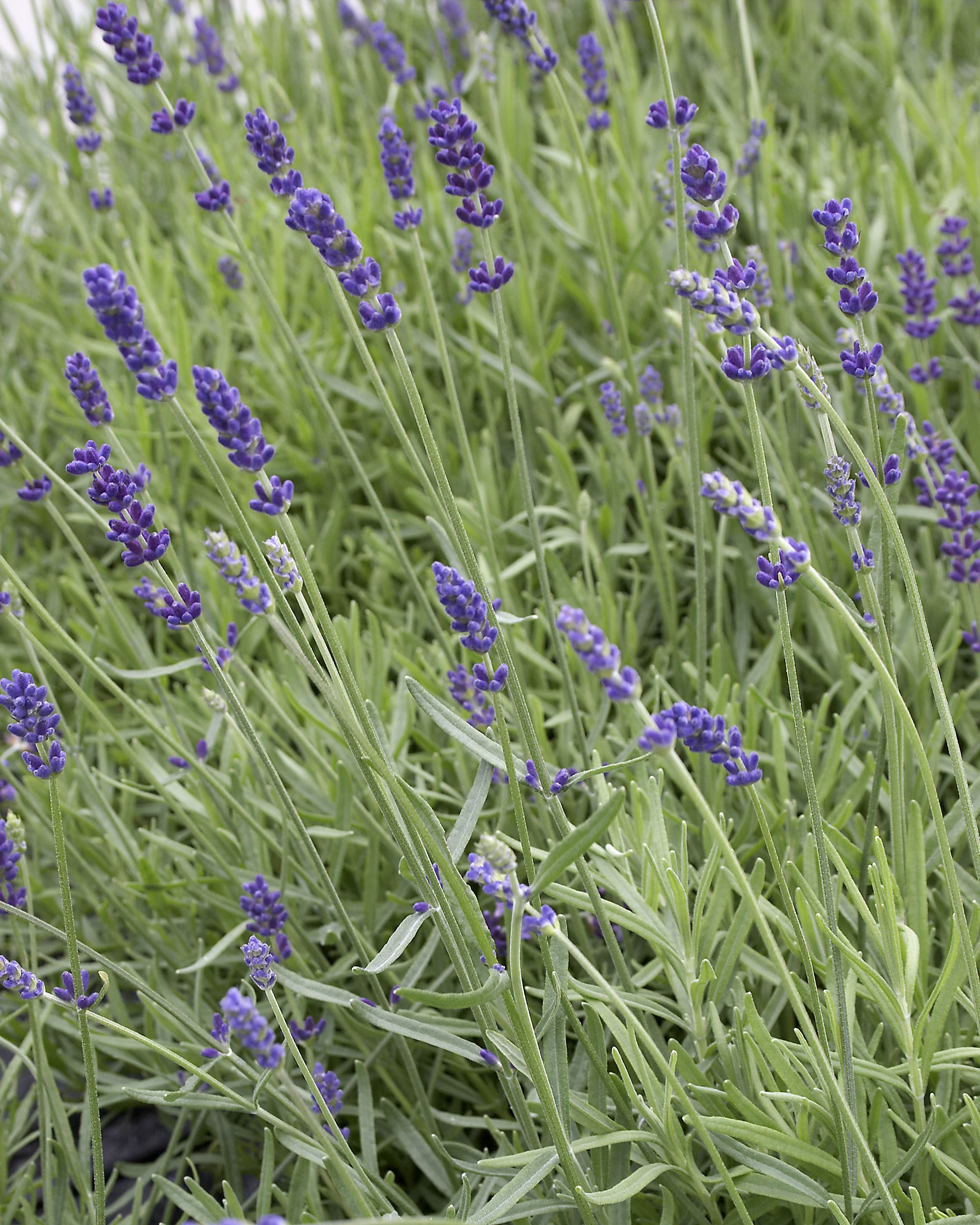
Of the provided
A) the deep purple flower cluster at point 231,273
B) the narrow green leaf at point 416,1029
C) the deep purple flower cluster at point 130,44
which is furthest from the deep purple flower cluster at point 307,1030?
the deep purple flower cluster at point 231,273

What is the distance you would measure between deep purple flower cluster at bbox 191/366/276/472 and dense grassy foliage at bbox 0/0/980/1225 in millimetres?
91

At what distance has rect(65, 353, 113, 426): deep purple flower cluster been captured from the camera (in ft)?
4.91

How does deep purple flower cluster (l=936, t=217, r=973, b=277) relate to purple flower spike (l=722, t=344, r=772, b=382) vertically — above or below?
below

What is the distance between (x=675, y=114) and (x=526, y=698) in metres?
0.85

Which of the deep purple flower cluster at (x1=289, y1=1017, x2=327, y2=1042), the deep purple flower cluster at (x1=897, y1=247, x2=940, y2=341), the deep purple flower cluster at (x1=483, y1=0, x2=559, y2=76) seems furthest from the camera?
the deep purple flower cluster at (x1=897, y1=247, x2=940, y2=341)

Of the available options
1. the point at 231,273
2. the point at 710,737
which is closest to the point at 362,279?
the point at 710,737

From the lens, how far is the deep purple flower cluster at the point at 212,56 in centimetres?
340

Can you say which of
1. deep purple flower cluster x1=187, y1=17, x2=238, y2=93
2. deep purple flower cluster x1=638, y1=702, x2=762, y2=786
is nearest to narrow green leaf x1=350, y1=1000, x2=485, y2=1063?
A: deep purple flower cluster x1=638, y1=702, x2=762, y2=786

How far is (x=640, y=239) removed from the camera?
2.47 meters

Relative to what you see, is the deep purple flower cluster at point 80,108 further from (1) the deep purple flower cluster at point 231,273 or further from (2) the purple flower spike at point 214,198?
(2) the purple flower spike at point 214,198

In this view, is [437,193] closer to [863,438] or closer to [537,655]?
[863,438]

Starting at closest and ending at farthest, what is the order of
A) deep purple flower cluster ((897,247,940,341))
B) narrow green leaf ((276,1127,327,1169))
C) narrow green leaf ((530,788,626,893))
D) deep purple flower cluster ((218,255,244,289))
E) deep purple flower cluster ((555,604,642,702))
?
deep purple flower cluster ((555,604,642,702)) < narrow green leaf ((530,788,626,893)) < narrow green leaf ((276,1127,327,1169)) < deep purple flower cluster ((897,247,940,341)) < deep purple flower cluster ((218,255,244,289))

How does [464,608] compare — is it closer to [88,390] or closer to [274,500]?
[274,500]

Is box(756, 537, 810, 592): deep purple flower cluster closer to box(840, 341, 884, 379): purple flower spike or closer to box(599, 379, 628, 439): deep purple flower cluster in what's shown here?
box(840, 341, 884, 379): purple flower spike
